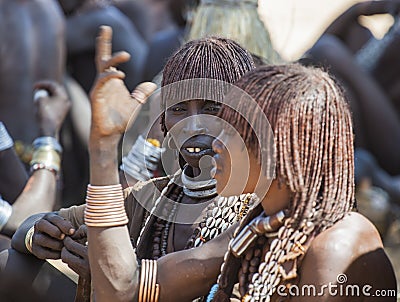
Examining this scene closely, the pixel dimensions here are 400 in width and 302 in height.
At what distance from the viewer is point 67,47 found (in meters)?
6.48

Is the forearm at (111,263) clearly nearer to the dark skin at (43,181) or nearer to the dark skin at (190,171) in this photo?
the dark skin at (190,171)

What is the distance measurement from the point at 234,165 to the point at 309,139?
0.70 feet

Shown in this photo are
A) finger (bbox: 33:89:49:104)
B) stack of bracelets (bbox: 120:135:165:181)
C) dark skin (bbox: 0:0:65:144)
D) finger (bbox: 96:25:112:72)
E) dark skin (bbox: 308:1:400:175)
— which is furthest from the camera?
dark skin (bbox: 308:1:400:175)

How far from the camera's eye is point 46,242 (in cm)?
285

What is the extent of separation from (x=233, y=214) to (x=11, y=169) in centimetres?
164

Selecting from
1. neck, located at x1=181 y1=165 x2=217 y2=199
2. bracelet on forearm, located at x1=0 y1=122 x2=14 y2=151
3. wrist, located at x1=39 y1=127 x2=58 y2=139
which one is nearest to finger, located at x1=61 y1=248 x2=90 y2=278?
neck, located at x1=181 y1=165 x2=217 y2=199

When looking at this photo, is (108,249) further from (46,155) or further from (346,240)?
(46,155)

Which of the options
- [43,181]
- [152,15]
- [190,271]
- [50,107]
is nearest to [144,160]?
[43,181]

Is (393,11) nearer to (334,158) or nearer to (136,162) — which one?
(136,162)

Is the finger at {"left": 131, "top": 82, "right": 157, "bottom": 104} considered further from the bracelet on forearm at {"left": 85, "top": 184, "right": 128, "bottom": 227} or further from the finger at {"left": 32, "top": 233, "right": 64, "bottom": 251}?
the finger at {"left": 32, "top": 233, "right": 64, "bottom": 251}

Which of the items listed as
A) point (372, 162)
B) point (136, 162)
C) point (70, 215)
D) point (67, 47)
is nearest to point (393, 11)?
point (372, 162)

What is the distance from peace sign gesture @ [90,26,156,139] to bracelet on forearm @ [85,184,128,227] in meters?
0.14

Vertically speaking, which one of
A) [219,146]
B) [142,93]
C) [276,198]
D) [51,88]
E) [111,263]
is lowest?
[51,88]

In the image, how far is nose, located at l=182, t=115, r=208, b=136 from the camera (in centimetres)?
283
